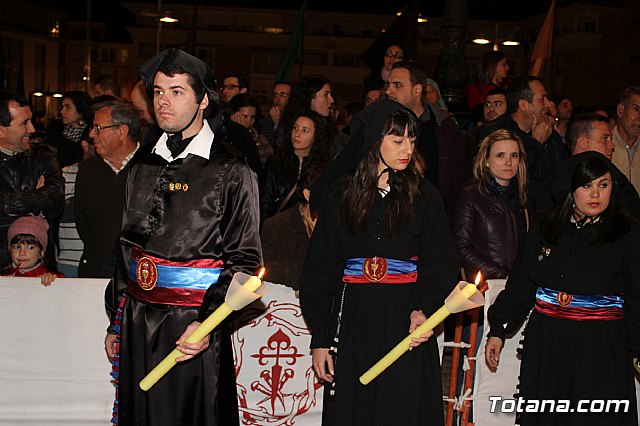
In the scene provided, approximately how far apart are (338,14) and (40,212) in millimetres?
42582

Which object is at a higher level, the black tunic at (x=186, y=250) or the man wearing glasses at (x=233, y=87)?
the man wearing glasses at (x=233, y=87)

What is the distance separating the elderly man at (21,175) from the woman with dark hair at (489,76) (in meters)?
4.99

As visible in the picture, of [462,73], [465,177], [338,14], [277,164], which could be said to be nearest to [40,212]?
[277,164]

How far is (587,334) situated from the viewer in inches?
236

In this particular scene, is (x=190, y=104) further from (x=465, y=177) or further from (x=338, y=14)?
(x=338, y=14)

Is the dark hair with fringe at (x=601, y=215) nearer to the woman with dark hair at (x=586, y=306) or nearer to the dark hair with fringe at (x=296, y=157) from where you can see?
the woman with dark hair at (x=586, y=306)

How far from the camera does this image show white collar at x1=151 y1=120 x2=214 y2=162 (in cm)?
514

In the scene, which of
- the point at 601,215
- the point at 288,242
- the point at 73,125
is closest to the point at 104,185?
the point at 288,242

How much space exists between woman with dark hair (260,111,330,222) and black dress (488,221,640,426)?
272cm

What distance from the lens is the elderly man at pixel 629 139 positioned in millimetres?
9711

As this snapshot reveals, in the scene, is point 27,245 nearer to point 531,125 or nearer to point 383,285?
point 383,285

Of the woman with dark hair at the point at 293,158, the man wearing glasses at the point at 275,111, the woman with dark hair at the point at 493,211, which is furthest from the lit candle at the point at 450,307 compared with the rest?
the man wearing glasses at the point at 275,111

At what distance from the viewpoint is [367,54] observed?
11617 millimetres

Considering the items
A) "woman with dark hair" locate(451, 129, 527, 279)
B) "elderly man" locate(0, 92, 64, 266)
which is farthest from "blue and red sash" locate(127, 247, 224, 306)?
"woman with dark hair" locate(451, 129, 527, 279)
